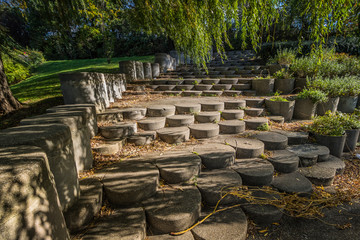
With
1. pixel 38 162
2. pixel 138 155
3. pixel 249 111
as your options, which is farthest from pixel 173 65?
pixel 38 162

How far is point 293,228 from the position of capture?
196 cm

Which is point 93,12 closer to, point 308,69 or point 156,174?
point 156,174

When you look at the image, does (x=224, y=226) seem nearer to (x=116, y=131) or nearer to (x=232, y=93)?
(x=116, y=131)

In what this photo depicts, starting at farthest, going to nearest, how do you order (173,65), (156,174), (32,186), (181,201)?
1. (173,65)
2. (156,174)
3. (181,201)
4. (32,186)

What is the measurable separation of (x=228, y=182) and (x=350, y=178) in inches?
89.6

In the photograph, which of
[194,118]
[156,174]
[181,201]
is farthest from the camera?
[194,118]

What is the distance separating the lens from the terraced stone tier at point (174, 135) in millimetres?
3172

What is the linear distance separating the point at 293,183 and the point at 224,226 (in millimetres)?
1321

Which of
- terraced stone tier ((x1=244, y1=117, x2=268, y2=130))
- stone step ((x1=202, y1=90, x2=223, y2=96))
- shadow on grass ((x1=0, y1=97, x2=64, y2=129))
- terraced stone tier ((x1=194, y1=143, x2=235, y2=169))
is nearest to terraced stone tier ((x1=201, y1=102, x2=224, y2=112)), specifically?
terraced stone tier ((x1=244, y1=117, x2=268, y2=130))

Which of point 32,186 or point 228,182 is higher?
point 32,186

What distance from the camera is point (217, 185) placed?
220cm

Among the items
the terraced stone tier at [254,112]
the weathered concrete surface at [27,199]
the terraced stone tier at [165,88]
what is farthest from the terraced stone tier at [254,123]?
the weathered concrete surface at [27,199]

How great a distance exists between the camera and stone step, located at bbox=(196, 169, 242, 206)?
6.86ft

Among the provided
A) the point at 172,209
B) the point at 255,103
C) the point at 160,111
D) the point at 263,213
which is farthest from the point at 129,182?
the point at 255,103
